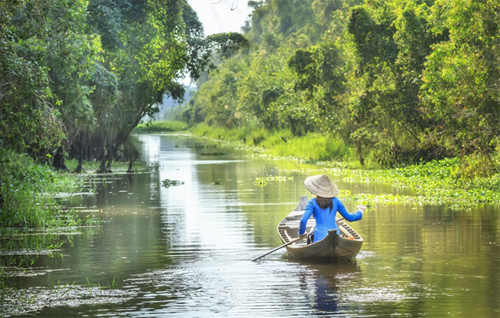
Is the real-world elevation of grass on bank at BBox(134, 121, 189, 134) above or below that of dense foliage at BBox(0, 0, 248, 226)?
above

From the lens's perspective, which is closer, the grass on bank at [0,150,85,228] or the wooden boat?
the wooden boat

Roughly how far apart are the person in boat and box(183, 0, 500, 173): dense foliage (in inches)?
399

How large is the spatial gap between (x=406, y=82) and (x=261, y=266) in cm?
1983

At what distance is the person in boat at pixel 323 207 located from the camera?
43.2 feet

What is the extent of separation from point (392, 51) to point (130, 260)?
21460 mm

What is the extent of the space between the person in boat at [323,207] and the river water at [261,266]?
0.66 m

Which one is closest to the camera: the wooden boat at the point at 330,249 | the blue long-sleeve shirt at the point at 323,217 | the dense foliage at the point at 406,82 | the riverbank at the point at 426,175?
the wooden boat at the point at 330,249

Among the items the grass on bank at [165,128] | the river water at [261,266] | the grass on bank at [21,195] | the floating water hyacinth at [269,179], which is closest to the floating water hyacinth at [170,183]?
the floating water hyacinth at [269,179]

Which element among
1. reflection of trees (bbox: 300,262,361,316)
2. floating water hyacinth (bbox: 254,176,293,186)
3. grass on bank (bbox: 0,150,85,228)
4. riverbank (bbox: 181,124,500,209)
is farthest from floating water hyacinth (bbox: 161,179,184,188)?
reflection of trees (bbox: 300,262,361,316)

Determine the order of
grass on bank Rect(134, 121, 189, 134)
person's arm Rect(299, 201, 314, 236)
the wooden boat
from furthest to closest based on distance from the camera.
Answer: grass on bank Rect(134, 121, 189, 134) < person's arm Rect(299, 201, 314, 236) < the wooden boat

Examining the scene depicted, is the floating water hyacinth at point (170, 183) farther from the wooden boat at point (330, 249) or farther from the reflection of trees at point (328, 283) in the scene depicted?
the reflection of trees at point (328, 283)

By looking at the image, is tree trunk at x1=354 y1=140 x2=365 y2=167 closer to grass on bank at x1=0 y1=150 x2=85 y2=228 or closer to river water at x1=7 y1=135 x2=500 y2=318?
river water at x1=7 y1=135 x2=500 y2=318

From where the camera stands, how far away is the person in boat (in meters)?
13.2

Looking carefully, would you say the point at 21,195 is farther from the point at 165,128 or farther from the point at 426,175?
the point at 165,128
